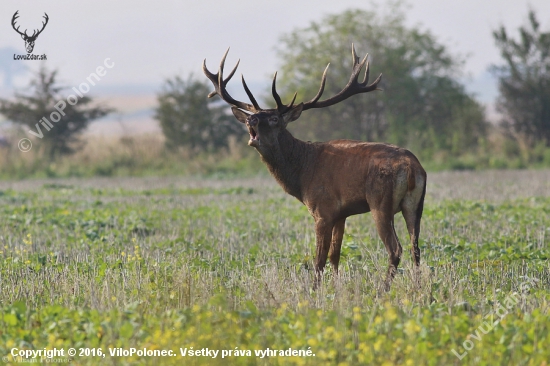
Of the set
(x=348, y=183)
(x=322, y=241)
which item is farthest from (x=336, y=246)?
(x=348, y=183)

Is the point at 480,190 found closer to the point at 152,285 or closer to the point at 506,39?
the point at 152,285

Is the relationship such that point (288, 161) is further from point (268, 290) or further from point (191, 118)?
point (191, 118)

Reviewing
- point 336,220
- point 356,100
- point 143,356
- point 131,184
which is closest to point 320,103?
point 336,220

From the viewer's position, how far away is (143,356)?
526 centimetres

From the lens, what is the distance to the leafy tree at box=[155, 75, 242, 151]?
3399 cm

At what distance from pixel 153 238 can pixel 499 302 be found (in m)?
6.10

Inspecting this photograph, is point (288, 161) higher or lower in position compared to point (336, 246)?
higher

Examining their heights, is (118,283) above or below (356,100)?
below

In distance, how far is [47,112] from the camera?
33875 mm

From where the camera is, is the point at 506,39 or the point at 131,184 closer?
the point at 131,184

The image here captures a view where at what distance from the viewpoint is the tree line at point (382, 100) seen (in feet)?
111

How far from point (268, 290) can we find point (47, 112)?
29029 mm

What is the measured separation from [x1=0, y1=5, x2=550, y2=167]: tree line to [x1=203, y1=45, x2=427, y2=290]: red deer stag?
2399 cm

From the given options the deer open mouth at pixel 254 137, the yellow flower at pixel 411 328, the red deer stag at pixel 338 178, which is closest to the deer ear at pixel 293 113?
the red deer stag at pixel 338 178
